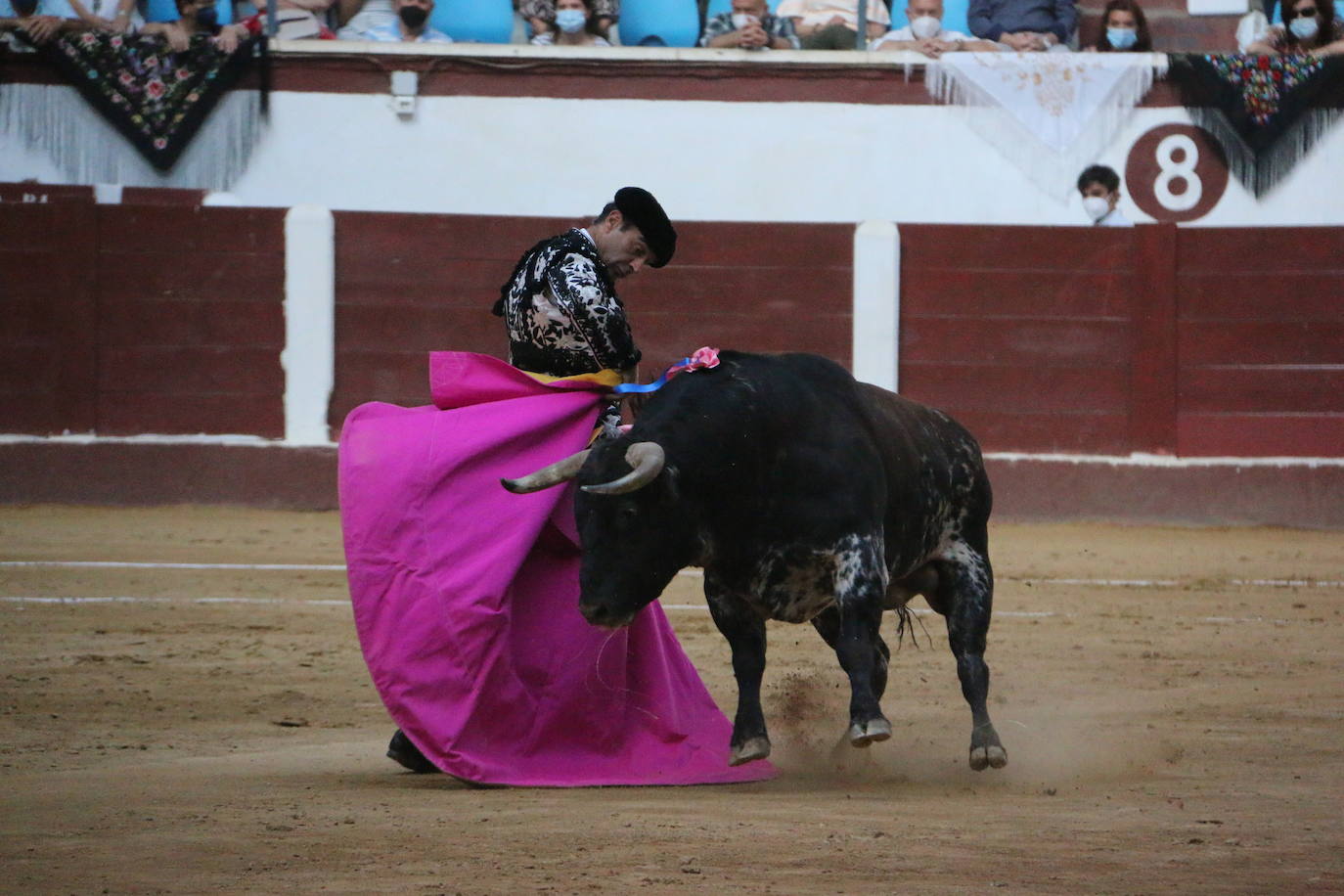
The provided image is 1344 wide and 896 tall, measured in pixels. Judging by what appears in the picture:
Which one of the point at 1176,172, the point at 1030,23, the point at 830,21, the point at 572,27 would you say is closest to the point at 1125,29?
the point at 1030,23

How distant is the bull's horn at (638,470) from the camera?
304 centimetres

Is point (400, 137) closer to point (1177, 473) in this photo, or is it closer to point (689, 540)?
point (1177, 473)

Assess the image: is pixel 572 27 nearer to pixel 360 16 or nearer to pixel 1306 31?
pixel 360 16

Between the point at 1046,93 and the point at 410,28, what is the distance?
294 cm

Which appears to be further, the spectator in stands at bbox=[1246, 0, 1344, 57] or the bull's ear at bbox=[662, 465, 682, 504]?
the spectator in stands at bbox=[1246, 0, 1344, 57]

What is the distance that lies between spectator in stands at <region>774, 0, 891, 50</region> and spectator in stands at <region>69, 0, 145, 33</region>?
2.99m

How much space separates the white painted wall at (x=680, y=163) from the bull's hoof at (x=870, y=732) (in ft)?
18.7

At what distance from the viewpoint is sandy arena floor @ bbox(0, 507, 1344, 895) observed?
248 centimetres

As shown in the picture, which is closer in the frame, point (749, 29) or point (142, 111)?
point (142, 111)

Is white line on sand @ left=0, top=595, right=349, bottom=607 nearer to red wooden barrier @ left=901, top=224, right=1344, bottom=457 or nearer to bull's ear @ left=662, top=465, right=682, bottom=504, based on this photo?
bull's ear @ left=662, top=465, right=682, bottom=504

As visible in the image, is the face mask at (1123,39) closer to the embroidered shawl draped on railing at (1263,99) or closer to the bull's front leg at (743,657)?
the embroidered shawl draped on railing at (1263,99)

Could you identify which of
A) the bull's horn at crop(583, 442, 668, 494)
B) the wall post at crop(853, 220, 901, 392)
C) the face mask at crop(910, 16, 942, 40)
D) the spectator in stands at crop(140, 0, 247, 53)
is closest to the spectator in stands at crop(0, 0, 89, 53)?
the spectator in stands at crop(140, 0, 247, 53)

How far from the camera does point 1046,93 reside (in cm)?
848

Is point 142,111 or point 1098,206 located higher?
point 142,111
